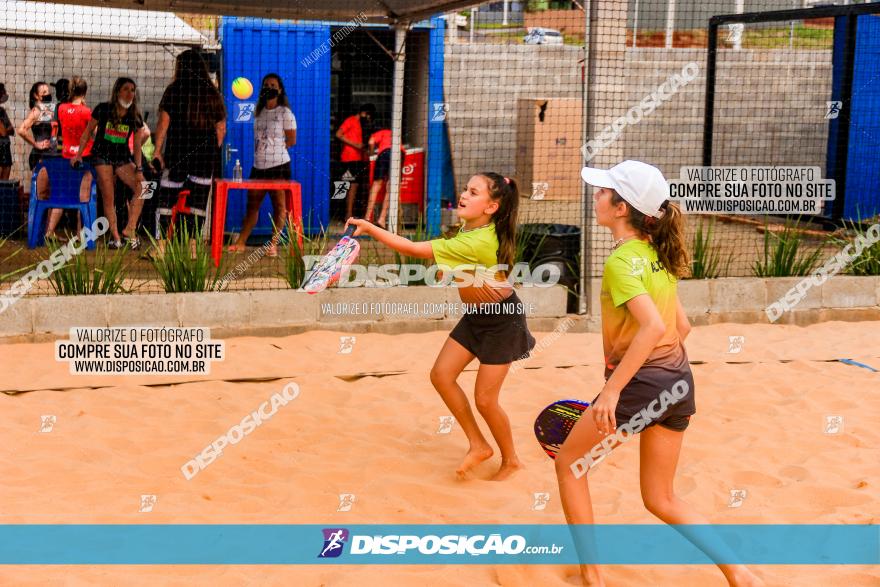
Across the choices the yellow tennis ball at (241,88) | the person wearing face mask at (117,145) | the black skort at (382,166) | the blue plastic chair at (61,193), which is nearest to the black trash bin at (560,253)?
the black skort at (382,166)

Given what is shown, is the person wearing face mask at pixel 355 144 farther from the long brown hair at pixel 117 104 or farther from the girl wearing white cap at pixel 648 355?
the girl wearing white cap at pixel 648 355

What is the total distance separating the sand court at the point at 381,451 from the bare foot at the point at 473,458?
64mm

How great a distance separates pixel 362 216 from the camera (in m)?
12.4

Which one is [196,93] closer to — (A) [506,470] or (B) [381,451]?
(B) [381,451]

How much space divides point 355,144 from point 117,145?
2.96m

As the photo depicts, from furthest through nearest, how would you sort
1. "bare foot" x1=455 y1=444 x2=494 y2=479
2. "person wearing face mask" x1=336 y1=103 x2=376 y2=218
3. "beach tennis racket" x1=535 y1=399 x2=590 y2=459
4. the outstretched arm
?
1. "person wearing face mask" x1=336 y1=103 x2=376 y2=218
2. "bare foot" x1=455 y1=444 x2=494 y2=479
3. the outstretched arm
4. "beach tennis racket" x1=535 y1=399 x2=590 y2=459

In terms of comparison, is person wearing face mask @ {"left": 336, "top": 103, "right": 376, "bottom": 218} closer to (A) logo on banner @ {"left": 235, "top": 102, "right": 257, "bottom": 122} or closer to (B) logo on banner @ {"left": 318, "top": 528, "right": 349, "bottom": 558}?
(A) logo on banner @ {"left": 235, "top": 102, "right": 257, "bottom": 122}

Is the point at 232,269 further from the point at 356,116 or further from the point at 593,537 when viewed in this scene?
the point at 593,537

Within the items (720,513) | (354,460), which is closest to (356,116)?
(354,460)

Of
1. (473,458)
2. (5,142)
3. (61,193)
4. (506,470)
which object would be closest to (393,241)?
(473,458)

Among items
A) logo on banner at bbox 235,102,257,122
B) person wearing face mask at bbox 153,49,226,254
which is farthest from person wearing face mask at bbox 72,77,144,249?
logo on banner at bbox 235,102,257,122

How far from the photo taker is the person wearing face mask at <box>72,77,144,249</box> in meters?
10.1

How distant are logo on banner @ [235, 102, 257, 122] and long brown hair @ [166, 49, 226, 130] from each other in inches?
49.2

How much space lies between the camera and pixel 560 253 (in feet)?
27.1
